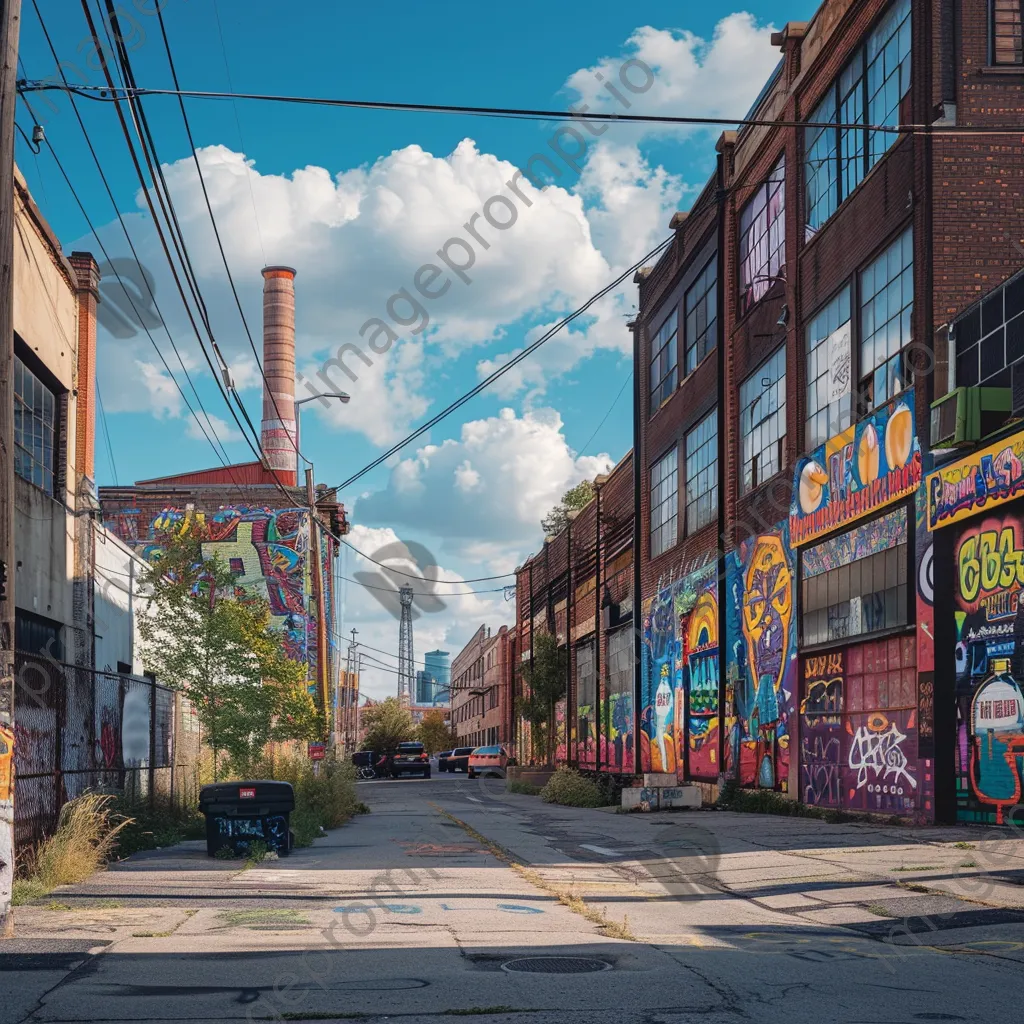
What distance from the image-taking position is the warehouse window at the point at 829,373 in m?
22.0

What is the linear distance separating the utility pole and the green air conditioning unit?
39.1 feet

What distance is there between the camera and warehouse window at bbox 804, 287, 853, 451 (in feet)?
72.1

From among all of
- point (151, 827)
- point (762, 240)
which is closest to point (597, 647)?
point (762, 240)

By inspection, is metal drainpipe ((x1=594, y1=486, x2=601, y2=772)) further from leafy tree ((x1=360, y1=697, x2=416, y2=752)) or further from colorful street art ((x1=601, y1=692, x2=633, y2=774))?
leafy tree ((x1=360, y1=697, x2=416, y2=752))

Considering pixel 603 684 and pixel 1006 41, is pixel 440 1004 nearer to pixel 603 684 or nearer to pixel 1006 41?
pixel 1006 41

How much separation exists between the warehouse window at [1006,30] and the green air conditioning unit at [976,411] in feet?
18.2

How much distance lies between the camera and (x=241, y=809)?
51.0 ft

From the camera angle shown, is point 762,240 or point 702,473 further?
point 702,473

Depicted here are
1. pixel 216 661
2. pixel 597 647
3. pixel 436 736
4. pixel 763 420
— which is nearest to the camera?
pixel 216 661

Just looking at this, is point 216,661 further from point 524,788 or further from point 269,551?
point 269,551

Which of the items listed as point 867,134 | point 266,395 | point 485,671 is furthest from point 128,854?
point 485,671

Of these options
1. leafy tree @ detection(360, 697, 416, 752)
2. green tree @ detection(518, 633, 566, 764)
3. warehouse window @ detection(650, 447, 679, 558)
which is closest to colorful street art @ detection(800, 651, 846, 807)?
warehouse window @ detection(650, 447, 679, 558)

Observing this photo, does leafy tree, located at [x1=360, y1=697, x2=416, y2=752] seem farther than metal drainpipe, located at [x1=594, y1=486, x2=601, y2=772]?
Yes

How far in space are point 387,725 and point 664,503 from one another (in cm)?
6312
